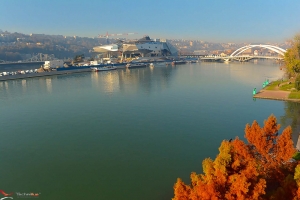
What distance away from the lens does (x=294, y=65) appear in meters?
16.2

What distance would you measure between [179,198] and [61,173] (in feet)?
12.9

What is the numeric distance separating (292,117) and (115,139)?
7513mm

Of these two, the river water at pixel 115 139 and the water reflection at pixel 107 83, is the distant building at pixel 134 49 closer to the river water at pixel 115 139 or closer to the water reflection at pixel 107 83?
the water reflection at pixel 107 83

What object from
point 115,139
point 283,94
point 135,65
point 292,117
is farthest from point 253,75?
point 115,139

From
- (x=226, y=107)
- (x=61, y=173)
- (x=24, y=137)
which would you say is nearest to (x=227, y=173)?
(x=61, y=173)

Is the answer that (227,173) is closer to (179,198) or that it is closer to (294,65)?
(179,198)

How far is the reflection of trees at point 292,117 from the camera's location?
8798 millimetres

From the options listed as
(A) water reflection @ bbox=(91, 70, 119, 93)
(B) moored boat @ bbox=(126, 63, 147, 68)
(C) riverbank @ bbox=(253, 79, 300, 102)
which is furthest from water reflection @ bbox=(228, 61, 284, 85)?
(B) moored boat @ bbox=(126, 63, 147, 68)

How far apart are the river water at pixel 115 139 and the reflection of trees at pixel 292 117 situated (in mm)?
41

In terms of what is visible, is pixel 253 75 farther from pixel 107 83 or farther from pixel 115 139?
pixel 115 139

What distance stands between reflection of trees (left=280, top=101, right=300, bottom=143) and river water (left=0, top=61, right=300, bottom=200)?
0.13 feet

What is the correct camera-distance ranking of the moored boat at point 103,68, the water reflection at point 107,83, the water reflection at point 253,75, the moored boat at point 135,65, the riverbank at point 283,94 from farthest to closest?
1. the moored boat at point 135,65
2. the moored boat at point 103,68
3. the water reflection at point 253,75
4. the water reflection at point 107,83
5. the riverbank at point 283,94

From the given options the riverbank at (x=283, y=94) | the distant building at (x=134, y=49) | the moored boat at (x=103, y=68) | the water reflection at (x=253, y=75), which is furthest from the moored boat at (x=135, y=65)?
the riverbank at (x=283, y=94)

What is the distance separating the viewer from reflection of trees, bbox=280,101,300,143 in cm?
880
